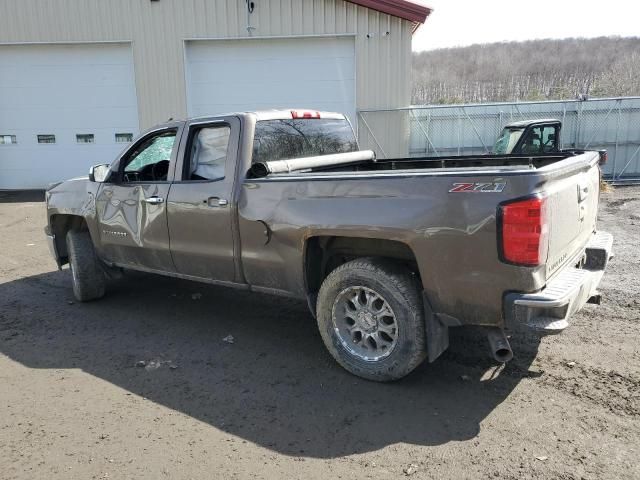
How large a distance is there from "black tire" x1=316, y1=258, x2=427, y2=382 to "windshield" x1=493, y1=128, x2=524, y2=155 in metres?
8.39

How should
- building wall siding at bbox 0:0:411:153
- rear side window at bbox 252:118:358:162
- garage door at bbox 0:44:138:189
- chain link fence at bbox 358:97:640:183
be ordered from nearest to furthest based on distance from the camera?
rear side window at bbox 252:118:358:162 → building wall siding at bbox 0:0:411:153 → garage door at bbox 0:44:138:189 → chain link fence at bbox 358:97:640:183

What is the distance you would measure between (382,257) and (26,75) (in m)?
14.7

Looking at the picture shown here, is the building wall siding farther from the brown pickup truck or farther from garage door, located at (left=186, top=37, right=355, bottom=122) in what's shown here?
the brown pickup truck

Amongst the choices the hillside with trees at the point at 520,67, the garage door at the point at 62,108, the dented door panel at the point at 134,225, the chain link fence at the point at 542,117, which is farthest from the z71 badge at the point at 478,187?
the hillside with trees at the point at 520,67

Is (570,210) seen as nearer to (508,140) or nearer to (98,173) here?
(98,173)

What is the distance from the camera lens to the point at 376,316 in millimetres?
3785

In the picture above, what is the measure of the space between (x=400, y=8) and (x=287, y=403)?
39.7ft

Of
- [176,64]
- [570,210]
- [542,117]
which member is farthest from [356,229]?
[542,117]

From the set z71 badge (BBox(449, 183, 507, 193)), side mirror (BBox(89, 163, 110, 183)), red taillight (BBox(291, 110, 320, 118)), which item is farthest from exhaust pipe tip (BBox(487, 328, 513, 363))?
side mirror (BBox(89, 163, 110, 183))

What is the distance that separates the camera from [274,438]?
321 cm

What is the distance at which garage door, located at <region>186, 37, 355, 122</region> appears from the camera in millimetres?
13977

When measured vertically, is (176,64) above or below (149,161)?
above

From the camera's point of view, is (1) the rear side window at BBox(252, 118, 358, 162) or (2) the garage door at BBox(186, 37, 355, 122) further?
(2) the garage door at BBox(186, 37, 355, 122)

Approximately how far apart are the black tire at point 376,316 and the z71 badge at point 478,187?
0.75 meters
